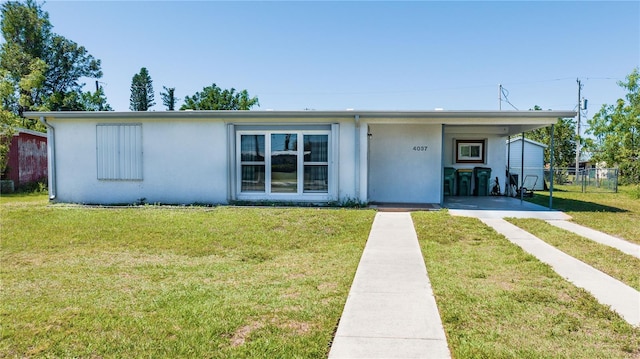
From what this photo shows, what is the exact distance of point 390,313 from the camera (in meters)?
3.40

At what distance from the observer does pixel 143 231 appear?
7.12 meters

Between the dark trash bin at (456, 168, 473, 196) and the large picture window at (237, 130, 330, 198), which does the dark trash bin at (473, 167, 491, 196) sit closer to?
the dark trash bin at (456, 168, 473, 196)

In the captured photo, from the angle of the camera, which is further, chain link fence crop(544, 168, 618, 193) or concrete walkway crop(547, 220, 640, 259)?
chain link fence crop(544, 168, 618, 193)

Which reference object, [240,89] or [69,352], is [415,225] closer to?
Answer: [69,352]

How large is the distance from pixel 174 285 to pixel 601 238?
7.00m

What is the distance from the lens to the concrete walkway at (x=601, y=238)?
598cm

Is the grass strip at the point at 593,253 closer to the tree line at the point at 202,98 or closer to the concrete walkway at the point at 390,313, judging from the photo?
the concrete walkway at the point at 390,313

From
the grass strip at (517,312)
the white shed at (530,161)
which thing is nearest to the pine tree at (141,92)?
the white shed at (530,161)

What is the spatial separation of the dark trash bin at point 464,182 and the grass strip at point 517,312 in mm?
9167

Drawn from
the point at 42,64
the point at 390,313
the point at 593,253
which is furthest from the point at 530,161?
the point at 42,64

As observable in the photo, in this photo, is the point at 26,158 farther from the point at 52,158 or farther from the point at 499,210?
the point at 499,210

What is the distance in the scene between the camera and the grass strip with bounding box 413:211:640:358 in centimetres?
278

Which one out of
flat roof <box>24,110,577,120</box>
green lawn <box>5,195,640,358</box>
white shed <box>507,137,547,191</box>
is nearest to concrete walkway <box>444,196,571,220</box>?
flat roof <box>24,110,577,120</box>

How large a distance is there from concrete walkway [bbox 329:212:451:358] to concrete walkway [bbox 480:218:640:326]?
5.32 feet
